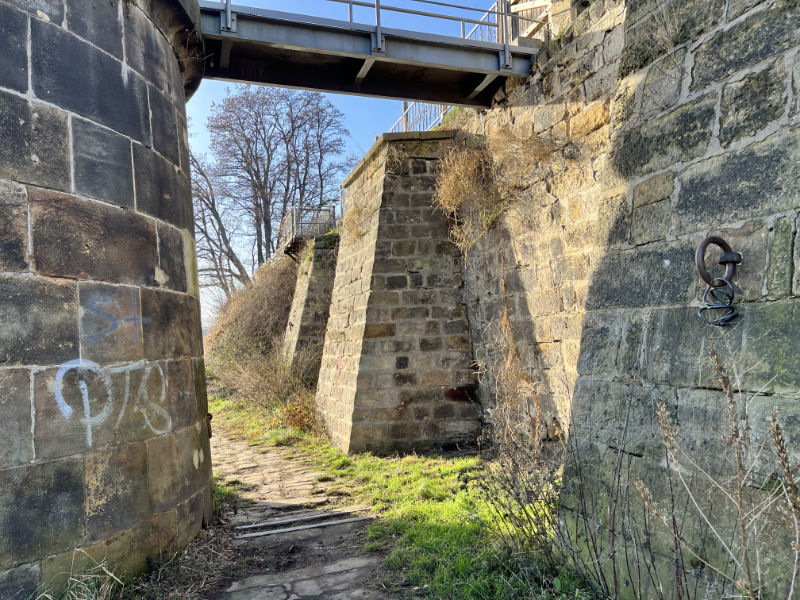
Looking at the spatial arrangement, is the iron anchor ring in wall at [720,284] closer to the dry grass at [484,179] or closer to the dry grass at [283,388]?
the dry grass at [484,179]

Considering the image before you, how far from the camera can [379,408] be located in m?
6.94

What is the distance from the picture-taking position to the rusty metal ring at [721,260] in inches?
79.8

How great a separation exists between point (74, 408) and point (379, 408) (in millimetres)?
4353

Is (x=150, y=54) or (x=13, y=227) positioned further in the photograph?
(x=150, y=54)

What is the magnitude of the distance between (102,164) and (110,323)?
98 centimetres

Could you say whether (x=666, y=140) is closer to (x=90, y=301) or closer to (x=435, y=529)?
(x=435, y=529)

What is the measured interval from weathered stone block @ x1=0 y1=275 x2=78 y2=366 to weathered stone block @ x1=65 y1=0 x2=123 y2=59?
1556mm

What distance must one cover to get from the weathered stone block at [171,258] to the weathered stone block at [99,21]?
1.18m

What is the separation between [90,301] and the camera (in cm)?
310

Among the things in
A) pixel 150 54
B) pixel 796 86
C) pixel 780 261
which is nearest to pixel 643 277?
pixel 780 261

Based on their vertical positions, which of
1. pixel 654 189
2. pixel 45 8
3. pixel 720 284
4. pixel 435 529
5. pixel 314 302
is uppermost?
pixel 45 8

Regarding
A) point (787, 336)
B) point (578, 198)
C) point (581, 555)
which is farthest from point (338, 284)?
point (787, 336)

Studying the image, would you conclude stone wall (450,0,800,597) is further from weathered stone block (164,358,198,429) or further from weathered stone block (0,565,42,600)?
weathered stone block (0,565,42,600)

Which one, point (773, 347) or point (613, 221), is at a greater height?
point (613, 221)
